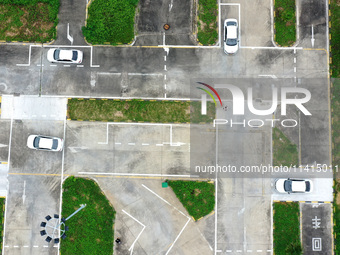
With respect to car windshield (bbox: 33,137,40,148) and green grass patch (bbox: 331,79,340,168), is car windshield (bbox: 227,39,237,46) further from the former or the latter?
car windshield (bbox: 33,137,40,148)

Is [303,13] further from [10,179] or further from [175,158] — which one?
[10,179]

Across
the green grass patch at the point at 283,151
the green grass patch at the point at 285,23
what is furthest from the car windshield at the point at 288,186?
the green grass patch at the point at 285,23

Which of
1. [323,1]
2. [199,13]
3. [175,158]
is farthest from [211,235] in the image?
[323,1]

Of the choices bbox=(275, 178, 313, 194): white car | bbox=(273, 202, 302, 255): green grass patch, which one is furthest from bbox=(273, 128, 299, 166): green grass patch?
bbox=(273, 202, 302, 255): green grass patch

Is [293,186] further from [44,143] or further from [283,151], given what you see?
[44,143]

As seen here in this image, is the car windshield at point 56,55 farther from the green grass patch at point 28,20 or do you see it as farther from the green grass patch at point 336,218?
the green grass patch at point 336,218

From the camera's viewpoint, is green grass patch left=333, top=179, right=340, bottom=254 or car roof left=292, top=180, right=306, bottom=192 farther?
green grass patch left=333, top=179, right=340, bottom=254
